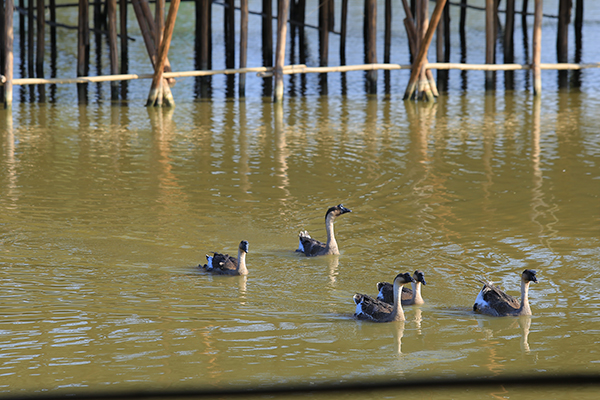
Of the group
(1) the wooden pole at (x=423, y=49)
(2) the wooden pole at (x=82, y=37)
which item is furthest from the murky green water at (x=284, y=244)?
(2) the wooden pole at (x=82, y=37)

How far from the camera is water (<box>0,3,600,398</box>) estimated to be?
5129 millimetres

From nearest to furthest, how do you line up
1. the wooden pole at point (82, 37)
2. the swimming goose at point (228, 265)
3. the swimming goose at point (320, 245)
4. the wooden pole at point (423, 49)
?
the swimming goose at point (228, 265), the swimming goose at point (320, 245), the wooden pole at point (423, 49), the wooden pole at point (82, 37)

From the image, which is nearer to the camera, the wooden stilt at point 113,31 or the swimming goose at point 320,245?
the swimming goose at point 320,245

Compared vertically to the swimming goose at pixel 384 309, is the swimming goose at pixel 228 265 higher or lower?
higher

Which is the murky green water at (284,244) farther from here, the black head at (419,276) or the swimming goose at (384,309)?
the black head at (419,276)

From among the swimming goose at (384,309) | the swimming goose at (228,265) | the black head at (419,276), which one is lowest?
the swimming goose at (384,309)

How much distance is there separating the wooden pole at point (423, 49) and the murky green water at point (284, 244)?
1.61 meters

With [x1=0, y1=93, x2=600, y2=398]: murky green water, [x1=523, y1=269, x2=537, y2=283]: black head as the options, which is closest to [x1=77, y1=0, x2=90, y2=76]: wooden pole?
[x1=0, y1=93, x2=600, y2=398]: murky green water

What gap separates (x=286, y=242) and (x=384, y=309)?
2.22m

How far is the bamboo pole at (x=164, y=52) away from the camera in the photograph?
14348 mm

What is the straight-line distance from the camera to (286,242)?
7.91 metres

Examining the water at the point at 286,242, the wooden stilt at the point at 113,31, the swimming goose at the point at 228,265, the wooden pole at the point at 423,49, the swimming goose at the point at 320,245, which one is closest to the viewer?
the water at the point at 286,242

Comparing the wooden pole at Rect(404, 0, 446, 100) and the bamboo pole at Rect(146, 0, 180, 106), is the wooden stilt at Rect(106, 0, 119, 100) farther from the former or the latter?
the wooden pole at Rect(404, 0, 446, 100)

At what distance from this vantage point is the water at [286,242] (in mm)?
5129
